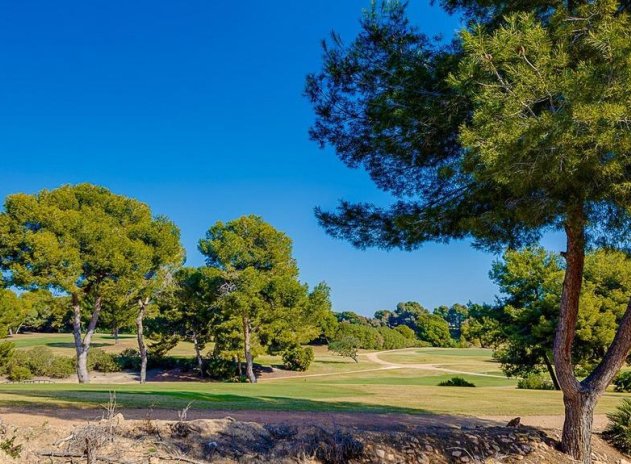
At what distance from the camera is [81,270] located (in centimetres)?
2408

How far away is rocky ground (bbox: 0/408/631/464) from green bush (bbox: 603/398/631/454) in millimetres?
373

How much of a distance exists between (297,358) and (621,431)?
28.8 meters

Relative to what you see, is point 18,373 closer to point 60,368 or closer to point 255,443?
point 60,368

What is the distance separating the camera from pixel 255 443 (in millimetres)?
7469

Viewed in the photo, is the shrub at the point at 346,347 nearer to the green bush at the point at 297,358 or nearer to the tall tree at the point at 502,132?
the green bush at the point at 297,358

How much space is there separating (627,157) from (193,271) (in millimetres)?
27853

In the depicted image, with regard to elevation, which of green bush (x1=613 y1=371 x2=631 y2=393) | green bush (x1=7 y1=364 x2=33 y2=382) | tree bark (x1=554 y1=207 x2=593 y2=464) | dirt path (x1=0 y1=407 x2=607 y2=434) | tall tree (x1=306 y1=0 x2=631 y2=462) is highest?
tall tree (x1=306 y1=0 x2=631 y2=462)

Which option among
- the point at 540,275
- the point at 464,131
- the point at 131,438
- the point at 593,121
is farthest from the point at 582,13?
the point at 540,275

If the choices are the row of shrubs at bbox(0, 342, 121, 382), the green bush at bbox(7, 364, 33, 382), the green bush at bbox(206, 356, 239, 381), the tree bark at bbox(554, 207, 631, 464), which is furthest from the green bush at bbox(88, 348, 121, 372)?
the tree bark at bbox(554, 207, 631, 464)

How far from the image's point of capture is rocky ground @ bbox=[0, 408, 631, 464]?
6465mm

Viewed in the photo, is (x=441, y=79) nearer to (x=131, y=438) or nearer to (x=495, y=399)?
(x=131, y=438)

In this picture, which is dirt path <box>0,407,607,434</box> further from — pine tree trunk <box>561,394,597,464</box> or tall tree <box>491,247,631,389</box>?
tall tree <box>491,247,631,389</box>

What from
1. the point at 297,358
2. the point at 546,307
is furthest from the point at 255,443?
the point at 297,358

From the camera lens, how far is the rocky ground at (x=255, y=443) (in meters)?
6.46
